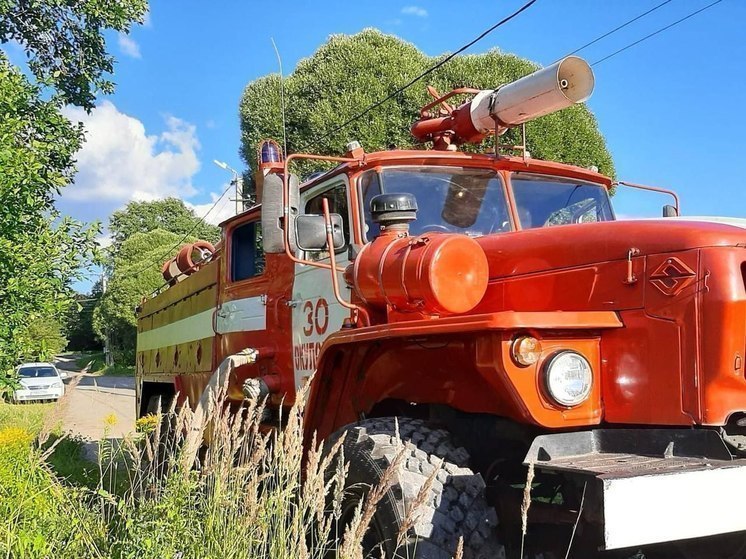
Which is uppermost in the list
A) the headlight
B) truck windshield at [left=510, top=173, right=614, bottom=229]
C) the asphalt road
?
truck windshield at [left=510, top=173, right=614, bottom=229]

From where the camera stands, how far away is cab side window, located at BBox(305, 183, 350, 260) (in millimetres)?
4188

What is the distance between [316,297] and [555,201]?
5.57ft

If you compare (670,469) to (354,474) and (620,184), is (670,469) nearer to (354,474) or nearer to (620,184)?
(354,474)

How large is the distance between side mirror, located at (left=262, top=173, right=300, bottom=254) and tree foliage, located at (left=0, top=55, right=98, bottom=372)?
3.11m

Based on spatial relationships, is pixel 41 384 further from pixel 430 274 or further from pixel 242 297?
pixel 430 274

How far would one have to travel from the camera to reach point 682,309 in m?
2.66

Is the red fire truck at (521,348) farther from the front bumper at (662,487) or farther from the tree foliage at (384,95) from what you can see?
the tree foliage at (384,95)

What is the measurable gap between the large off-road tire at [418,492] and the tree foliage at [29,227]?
14.3 ft

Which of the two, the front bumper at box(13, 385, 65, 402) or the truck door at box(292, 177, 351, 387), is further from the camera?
the front bumper at box(13, 385, 65, 402)

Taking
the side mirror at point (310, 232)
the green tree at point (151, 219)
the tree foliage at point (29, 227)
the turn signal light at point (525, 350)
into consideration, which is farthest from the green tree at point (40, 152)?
the green tree at point (151, 219)

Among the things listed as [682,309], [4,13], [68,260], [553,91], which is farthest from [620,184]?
[4,13]

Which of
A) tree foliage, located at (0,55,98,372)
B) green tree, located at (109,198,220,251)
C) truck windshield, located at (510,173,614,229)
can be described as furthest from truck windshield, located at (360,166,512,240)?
green tree, located at (109,198,220,251)

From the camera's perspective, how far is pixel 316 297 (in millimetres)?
4469

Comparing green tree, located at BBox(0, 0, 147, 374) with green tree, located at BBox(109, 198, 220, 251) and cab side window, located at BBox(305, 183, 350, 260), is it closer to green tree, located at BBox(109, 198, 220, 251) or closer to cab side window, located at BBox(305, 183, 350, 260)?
cab side window, located at BBox(305, 183, 350, 260)
